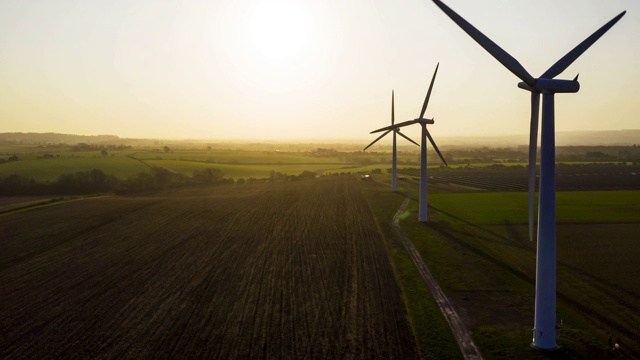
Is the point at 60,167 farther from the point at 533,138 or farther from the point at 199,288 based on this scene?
the point at 533,138

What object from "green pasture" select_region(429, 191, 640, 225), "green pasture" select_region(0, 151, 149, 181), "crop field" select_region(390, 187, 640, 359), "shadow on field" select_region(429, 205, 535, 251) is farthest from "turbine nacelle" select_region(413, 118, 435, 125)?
"green pasture" select_region(0, 151, 149, 181)

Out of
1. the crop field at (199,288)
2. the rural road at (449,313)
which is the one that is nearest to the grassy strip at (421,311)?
the rural road at (449,313)

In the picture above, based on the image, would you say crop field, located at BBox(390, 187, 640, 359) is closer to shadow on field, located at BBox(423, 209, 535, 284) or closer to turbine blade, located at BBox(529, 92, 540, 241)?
shadow on field, located at BBox(423, 209, 535, 284)

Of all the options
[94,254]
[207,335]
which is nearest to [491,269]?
[207,335]

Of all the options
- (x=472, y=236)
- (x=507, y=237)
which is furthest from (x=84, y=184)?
(x=507, y=237)

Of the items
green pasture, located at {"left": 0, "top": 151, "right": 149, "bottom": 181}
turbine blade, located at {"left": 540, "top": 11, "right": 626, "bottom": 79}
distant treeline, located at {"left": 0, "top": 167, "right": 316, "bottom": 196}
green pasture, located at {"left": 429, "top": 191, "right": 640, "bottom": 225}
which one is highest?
turbine blade, located at {"left": 540, "top": 11, "right": 626, "bottom": 79}
